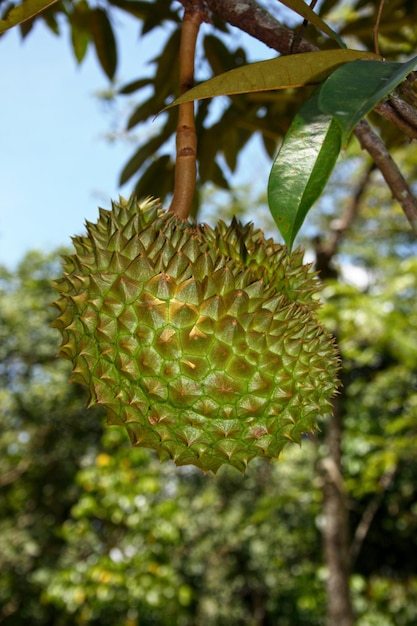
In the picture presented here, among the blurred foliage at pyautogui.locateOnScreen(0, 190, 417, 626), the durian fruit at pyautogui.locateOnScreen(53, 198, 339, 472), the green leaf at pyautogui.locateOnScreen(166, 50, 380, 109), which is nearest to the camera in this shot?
the green leaf at pyautogui.locateOnScreen(166, 50, 380, 109)

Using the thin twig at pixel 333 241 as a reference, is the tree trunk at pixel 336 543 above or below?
below

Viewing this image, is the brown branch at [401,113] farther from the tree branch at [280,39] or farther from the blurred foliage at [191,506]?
the blurred foliage at [191,506]

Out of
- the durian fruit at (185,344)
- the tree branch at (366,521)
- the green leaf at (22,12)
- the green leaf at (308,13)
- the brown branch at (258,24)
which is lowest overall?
the tree branch at (366,521)

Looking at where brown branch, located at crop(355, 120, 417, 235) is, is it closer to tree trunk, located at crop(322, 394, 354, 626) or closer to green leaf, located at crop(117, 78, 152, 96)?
green leaf, located at crop(117, 78, 152, 96)

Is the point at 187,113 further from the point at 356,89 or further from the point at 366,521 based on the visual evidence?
the point at 366,521

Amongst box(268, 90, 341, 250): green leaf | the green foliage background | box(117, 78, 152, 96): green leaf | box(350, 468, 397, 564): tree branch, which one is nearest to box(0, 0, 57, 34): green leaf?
box(268, 90, 341, 250): green leaf

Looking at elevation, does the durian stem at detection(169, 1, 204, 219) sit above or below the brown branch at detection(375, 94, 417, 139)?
above

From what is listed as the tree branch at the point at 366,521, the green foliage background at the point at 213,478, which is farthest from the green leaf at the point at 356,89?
the tree branch at the point at 366,521
